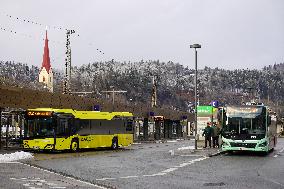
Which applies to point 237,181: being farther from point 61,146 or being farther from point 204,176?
point 61,146

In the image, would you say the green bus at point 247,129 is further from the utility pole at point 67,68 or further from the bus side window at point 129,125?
the utility pole at point 67,68

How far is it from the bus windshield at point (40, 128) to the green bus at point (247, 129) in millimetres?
9329

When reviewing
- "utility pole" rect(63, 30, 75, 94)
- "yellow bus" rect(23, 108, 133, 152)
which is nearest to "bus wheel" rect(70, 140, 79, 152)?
"yellow bus" rect(23, 108, 133, 152)

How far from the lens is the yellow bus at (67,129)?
28141 millimetres

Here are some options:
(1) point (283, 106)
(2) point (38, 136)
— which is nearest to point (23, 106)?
(2) point (38, 136)

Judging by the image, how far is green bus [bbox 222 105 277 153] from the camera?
26547 mm

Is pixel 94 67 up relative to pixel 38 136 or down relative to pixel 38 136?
up

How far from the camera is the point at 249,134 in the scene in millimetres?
26641

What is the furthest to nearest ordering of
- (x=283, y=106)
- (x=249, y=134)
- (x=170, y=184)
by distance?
(x=283, y=106) → (x=249, y=134) → (x=170, y=184)

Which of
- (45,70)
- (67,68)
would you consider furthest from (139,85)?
(67,68)

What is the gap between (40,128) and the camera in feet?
92.6

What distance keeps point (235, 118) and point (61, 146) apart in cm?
957

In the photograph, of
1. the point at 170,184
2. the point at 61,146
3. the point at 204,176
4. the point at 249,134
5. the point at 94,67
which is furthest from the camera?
the point at 94,67

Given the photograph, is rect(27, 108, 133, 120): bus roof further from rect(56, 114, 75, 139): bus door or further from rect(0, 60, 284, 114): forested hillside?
rect(0, 60, 284, 114): forested hillside
